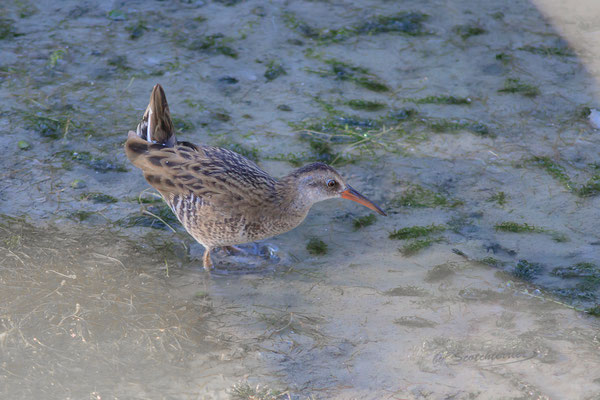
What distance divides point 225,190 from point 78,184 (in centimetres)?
157

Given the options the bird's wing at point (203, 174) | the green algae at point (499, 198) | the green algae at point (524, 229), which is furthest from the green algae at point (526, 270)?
the bird's wing at point (203, 174)

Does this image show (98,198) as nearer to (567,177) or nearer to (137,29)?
(137,29)

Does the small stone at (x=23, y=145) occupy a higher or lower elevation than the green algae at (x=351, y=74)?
lower

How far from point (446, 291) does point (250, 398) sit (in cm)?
157

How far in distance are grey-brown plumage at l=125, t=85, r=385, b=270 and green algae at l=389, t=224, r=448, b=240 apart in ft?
1.42

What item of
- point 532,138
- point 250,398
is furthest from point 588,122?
point 250,398

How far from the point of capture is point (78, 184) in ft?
18.0

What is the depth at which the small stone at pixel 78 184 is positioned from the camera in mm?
5480

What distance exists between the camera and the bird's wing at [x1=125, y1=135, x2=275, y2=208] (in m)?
4.57

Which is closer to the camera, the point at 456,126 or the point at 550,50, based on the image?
the point at 456,126

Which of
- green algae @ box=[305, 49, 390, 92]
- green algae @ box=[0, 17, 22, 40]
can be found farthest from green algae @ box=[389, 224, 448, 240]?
green algae @ box=[0, 17, 22, 40]

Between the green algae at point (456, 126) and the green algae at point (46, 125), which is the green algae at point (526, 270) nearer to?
the green algae at point (456, 126)

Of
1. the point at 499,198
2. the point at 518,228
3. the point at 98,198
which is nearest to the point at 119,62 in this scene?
the point at 98,198

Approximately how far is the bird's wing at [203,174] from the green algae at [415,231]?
3.44ft
